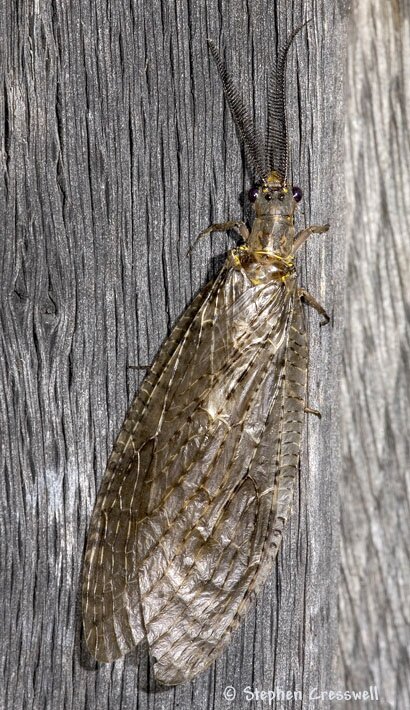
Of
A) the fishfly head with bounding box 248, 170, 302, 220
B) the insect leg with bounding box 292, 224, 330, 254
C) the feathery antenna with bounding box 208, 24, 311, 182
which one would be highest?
the feathery antenna with bounding box 208, 24, 311, 182

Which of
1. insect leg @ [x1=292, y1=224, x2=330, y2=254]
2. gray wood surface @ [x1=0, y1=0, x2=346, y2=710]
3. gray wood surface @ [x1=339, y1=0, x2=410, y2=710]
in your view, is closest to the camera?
gray wood surface @ [x1=0, y1=0, x2=346, y2=710]

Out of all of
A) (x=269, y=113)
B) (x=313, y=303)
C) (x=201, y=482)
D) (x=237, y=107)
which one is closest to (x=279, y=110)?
(x=269, y=113)

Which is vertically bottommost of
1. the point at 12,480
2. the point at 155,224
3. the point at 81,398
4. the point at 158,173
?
the point at 12,480

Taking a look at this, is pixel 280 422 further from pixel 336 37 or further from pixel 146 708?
pixel 336 37

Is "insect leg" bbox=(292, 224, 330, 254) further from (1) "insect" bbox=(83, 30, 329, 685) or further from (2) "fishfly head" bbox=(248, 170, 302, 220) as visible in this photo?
(2) "fishfly head" bbox=(248, 170, 302, 220)

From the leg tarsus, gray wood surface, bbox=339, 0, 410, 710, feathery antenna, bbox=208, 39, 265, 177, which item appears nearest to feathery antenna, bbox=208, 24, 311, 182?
feathery antenna, bbox=208, 39, 265, 177

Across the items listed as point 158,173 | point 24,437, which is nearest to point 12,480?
point 24,437
